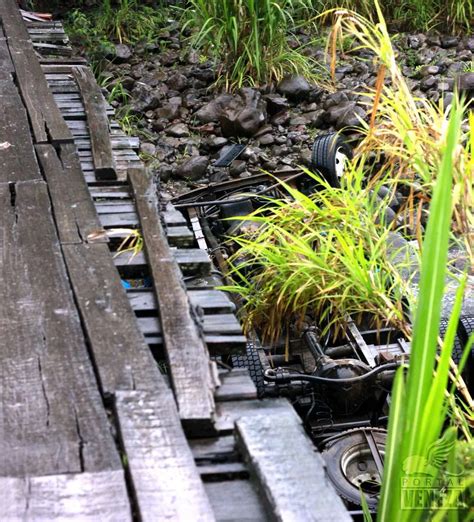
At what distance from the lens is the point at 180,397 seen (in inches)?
95.2

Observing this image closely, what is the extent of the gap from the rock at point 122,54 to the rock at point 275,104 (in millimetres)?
1948

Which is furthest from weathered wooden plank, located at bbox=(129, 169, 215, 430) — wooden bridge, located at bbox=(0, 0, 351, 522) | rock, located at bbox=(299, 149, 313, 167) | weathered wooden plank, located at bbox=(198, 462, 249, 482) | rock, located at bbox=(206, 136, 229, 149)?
rock, located at bbox=(206, 136, 229, 149)

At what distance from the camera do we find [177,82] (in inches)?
386

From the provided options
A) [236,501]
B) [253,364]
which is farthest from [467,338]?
[236,501]

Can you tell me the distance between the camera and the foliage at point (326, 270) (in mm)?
4598

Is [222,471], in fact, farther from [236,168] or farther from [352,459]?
[236,168]

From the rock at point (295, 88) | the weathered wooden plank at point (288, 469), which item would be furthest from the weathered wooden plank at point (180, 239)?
the rock at point (295, 88)

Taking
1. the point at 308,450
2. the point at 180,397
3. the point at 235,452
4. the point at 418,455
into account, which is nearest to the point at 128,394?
the point at 180,397

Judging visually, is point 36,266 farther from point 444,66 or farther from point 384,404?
point 444,66

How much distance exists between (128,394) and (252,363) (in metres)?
2.09

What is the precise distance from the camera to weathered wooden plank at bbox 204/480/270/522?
2104 mm

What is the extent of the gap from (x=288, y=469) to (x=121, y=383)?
0.58 meters

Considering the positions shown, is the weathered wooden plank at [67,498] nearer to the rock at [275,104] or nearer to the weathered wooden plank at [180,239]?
the weathered wooden plank at [180,239]

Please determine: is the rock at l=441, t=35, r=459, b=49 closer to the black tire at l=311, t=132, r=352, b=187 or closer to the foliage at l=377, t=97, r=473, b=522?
the black tire at l=311, t=132, r=352, b=187
